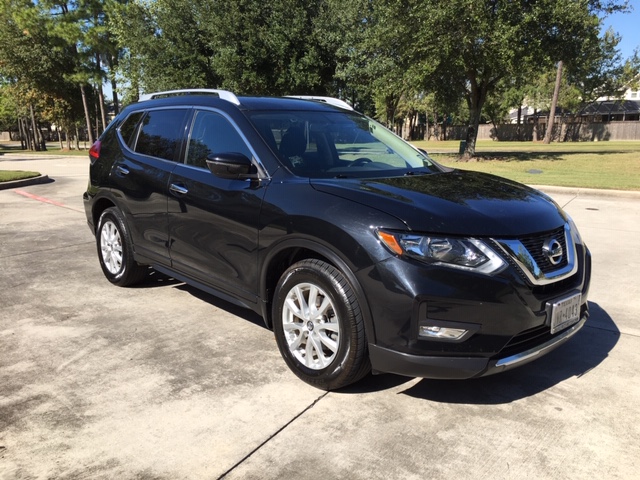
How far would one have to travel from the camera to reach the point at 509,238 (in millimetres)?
2912

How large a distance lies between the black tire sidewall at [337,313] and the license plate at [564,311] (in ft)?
3.77

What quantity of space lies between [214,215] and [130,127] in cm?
197

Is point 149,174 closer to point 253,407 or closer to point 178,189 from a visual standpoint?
point 178,189

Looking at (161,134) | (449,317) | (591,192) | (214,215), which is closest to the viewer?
(449,317)

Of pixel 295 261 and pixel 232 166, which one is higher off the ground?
pixel 232 166

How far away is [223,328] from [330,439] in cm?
177

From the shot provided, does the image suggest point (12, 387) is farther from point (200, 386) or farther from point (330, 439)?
point (330, 439)

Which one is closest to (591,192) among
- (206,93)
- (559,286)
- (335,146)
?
(335,146)

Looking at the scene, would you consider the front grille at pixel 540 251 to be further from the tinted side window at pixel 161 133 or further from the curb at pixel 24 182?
the curb at pixel 24 182

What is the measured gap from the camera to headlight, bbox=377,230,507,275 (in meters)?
2.79

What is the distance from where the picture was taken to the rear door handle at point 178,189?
4.15m

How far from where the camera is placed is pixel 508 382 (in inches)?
136

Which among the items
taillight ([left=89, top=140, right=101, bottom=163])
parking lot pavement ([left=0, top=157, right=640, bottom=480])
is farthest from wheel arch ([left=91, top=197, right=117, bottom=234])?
parking lot pavement ([left=0, top=157, right=640, bottom=480])

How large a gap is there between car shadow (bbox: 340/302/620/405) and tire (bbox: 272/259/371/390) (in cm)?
27
